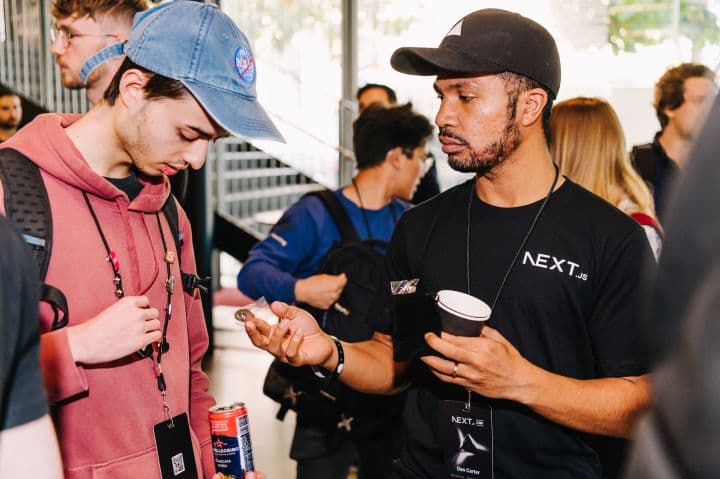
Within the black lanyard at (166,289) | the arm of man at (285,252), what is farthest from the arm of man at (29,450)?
the arm of man at (285,252)

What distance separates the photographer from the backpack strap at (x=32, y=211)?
1.57 m

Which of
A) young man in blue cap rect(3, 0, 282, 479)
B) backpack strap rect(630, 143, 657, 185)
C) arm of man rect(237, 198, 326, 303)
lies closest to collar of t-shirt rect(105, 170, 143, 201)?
young man in blue cap rect(3, 0, 282, 479)

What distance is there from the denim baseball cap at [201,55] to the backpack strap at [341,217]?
165 centimetres

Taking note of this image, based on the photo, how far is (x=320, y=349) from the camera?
2.18 metres

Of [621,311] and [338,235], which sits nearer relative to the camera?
[621,311]

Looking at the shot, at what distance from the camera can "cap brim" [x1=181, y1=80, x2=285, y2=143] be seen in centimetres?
→ 176

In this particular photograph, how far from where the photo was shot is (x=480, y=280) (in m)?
2.13

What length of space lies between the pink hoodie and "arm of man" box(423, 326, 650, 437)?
2.27 ft

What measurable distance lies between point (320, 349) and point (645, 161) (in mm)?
3799

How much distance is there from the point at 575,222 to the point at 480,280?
1.01 ft

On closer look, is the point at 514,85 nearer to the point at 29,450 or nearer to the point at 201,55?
the point at 201,55

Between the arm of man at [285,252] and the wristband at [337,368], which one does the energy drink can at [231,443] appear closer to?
the wristband at [337,368]

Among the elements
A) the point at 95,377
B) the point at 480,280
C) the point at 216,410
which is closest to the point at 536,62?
the point at 480,280

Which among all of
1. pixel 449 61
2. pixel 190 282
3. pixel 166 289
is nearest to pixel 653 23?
pixel 449 61
